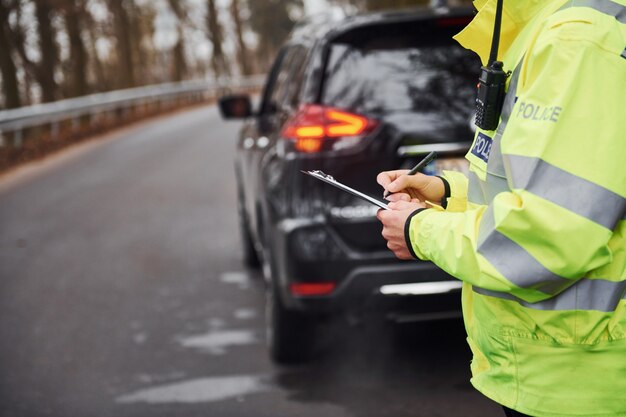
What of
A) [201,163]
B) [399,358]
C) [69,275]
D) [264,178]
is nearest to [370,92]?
[264,178]

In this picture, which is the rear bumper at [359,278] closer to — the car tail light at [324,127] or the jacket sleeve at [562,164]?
the car tail light at [324,127]

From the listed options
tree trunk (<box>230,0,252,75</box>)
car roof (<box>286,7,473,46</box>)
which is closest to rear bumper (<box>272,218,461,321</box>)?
car roof (<box>286,7,473,46</box>)

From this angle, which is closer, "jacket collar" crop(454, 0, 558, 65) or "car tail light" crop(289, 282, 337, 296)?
"jacket collar" crop(454, 0, 558, 65)

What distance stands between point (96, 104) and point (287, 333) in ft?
70.2

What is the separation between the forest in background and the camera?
2529cm

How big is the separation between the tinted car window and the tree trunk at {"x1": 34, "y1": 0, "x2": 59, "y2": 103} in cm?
2245

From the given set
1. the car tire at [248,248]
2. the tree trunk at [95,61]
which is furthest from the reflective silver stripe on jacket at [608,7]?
the tree trunk at [95,61]

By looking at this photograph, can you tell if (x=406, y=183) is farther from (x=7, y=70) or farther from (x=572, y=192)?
(x=7, y=70)

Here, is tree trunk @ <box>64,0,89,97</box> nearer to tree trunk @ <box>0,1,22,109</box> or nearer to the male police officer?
tree trunk @ <box>0,1,22,109</box>

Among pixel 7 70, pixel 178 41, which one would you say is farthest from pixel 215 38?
pixel 7 70

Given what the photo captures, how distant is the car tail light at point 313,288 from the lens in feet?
14.2

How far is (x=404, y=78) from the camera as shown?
14.4 ft

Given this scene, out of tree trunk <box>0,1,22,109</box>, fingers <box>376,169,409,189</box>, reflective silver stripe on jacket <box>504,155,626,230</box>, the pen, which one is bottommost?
tree trunk <box>0,1,22,109</box>

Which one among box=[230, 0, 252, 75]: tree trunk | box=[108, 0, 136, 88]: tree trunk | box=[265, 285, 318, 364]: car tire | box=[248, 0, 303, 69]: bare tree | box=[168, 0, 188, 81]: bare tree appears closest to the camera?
box=[265, 285, 318, 364]: car tire
